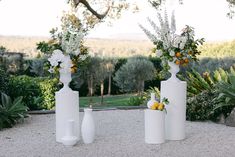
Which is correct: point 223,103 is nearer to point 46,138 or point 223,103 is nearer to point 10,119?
point 46,138

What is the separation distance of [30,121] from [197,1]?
973cm

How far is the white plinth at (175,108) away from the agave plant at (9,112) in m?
2.79

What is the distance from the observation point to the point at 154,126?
5773 millimetres

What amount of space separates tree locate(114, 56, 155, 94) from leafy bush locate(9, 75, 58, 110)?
4.64m

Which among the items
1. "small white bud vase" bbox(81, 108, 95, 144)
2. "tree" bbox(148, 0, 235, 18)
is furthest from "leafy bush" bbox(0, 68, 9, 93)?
"tree" bbox(148, 0, 235, 18)

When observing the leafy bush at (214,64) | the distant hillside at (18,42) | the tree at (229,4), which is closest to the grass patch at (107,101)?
the leafy bush at (214,64)

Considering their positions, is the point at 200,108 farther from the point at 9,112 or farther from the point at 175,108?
the point at 9,112

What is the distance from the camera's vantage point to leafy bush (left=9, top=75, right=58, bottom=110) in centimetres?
870

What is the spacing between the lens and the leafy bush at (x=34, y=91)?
8.70 meters

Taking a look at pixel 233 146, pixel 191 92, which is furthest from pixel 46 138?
pixel 191 92

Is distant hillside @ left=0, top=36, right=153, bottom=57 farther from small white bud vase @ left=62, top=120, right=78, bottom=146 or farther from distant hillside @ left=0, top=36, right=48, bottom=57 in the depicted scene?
small white bud vase @ left=62, top=120, right=78, bottom=146

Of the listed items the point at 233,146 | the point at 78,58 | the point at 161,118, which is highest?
the point at 78,58

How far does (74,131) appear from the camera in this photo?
5.80 meters

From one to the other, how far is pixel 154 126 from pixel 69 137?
46.9 inches
